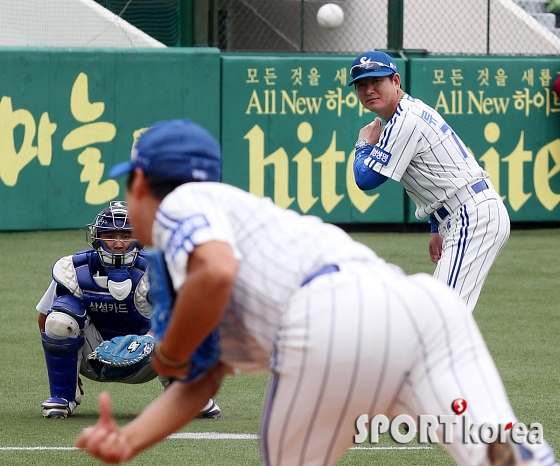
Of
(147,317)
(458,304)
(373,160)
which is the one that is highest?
(458,304)

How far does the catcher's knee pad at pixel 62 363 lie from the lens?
522cm

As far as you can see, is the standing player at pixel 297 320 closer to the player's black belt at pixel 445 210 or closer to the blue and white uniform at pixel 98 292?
the blue and white uniform at pixel 98 292

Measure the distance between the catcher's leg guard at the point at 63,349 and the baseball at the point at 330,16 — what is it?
8907 mm

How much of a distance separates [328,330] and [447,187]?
132 inches

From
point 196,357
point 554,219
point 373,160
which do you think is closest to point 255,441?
point 373,160

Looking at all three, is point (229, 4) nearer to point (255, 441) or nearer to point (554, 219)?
point (554, 219)

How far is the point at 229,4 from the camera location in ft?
44.5

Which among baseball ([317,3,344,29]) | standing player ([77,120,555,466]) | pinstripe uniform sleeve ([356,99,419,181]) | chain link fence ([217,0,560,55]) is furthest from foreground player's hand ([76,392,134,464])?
baseball ([317,3,344,29])

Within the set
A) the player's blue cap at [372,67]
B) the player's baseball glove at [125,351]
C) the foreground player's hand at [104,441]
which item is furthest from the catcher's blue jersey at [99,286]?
the foreground player's hand at [104,441]

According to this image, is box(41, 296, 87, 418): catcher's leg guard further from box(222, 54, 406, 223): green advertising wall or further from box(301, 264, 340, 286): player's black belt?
box(222, 54, 406, 223): green advertising wall

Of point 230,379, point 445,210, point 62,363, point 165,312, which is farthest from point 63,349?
point 165,312

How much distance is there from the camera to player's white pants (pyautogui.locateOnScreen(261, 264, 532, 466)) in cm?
243

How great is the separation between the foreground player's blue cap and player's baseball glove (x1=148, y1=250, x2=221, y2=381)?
0.20 metres

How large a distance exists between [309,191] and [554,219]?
121 inches
